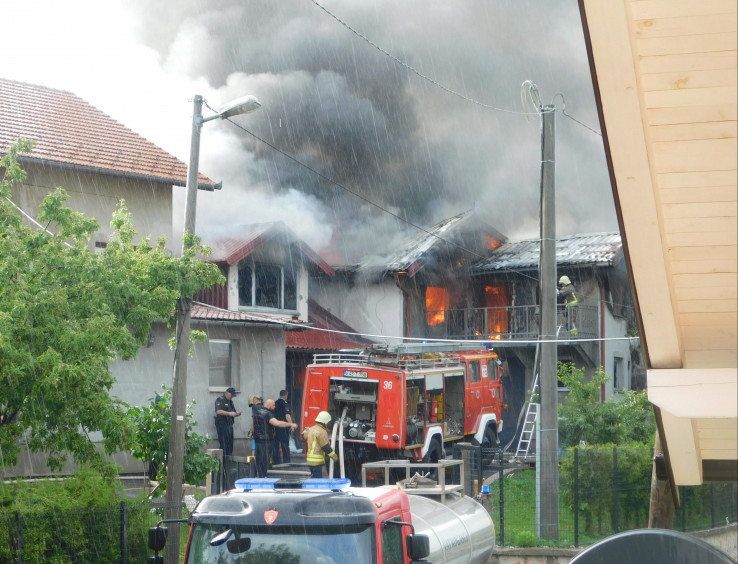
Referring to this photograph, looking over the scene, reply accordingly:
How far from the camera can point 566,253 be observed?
31.9 meters

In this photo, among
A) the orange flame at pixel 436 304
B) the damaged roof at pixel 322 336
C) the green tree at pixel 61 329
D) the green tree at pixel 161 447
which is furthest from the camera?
the orange flame at pixel 436 304

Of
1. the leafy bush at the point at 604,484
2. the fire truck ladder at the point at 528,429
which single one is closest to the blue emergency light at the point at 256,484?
the leafy bush at the point at 604,484

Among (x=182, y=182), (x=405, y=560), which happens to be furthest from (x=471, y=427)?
(x=405, y=560)

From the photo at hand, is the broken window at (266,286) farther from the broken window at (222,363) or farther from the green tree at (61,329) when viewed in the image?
the green tree at (61,329)

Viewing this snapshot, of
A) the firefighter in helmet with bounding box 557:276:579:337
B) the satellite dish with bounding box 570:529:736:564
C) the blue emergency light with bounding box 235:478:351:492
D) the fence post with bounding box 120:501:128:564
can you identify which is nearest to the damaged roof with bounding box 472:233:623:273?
the firefighter in helmet with bounding box 557:276:579:337

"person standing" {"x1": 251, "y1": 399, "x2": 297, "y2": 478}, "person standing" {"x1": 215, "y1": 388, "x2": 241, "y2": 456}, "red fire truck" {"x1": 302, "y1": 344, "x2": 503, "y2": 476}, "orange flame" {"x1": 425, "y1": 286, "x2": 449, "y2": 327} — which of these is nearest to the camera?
"person standing" {"x1": 251, "y1": 399, "x2": 297, "y2": 478}

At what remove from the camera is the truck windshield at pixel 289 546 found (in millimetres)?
6676

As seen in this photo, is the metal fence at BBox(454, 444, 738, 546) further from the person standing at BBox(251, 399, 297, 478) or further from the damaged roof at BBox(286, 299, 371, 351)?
the damaged roof at BBox(286, 299, 371, 351)

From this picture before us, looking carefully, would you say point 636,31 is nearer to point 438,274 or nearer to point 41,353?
point 41,353

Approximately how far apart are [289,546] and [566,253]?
86.8 feet

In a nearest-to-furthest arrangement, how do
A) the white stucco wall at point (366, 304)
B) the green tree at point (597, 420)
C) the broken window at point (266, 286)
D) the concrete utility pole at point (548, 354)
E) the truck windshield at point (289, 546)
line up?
the truck windshield at point (289, 546), the concrete utility pole at point (548, 354), the green tree at point (597, 420), the broken window at point (266, 286), the white stucco wall at point (366, 304)

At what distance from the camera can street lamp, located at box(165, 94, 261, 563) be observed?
12.7 m

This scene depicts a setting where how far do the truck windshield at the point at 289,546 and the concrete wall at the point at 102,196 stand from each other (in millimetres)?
15410

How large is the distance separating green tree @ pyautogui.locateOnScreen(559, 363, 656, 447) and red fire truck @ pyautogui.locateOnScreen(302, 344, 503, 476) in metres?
3.39
